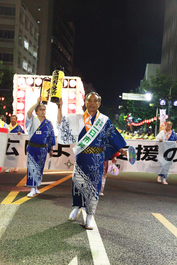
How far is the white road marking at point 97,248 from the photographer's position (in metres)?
3.06

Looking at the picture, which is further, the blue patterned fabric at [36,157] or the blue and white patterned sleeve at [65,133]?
the blue patterned fabric at [36,157]

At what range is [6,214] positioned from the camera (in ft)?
15.5

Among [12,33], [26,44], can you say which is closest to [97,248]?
[12,33]

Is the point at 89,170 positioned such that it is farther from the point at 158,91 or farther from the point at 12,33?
the point at 12,33

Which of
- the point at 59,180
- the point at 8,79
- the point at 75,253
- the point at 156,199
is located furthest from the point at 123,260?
the point at 8,79

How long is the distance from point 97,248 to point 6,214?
1.88m

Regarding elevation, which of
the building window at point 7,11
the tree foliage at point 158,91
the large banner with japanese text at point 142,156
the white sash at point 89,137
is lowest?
the large banner with japanese text at point 142,156

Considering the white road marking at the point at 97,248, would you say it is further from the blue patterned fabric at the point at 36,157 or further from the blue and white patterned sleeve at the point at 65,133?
the blue patterned fabric at the point at 36,157

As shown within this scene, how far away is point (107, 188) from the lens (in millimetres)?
7832

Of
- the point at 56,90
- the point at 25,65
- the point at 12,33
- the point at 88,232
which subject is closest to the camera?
the point at 88,232

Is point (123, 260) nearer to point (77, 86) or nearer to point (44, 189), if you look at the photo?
point (44, 189)

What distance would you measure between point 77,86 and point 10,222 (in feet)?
33.1

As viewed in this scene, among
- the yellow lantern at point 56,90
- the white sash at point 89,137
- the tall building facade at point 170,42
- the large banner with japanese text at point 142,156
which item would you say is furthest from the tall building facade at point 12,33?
the white sash at point 89,137

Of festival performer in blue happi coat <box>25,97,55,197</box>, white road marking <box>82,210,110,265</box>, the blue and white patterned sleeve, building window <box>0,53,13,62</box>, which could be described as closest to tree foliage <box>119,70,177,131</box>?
building window <box>0,53,13,62</box>
